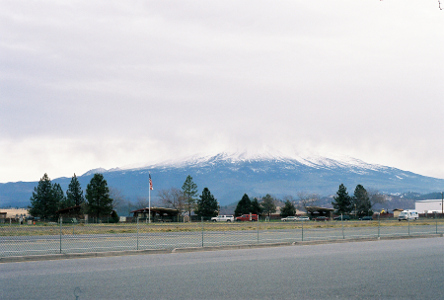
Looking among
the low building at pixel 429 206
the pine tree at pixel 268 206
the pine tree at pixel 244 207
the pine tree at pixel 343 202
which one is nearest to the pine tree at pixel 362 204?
the pine tree at pixel 343 202

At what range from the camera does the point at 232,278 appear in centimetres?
1259

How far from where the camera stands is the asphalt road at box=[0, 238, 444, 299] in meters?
10.4

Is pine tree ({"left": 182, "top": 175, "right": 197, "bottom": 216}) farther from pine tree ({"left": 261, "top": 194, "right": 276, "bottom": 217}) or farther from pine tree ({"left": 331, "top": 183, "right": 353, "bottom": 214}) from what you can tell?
pine tree ({"left": 331, "top": 183, "right": 353, "bottom": 214})

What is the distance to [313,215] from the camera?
113312mm

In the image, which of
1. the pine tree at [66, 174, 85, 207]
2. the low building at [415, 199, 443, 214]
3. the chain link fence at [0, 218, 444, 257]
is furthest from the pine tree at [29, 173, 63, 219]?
the low building at [415, 199, 443, 214]

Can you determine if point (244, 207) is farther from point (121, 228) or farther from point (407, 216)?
point (121, 228)

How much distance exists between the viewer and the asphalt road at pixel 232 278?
34.2 ft

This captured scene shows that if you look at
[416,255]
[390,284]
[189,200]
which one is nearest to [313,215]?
[189,200]

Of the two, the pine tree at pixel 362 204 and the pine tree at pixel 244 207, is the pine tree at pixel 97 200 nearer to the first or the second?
the pine tree at pixel 244 207

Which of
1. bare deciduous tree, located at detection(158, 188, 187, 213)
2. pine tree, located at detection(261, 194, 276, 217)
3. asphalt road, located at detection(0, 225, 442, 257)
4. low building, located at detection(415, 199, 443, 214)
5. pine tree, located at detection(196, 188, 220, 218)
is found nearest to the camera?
asphalt road, located at detection(0, 225, 442, 257)

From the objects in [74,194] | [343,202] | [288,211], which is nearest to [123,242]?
[288,211]

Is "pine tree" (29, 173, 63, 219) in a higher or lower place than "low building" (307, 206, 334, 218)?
higher

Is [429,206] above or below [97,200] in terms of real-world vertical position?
below

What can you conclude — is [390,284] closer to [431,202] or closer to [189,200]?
[189,200]
